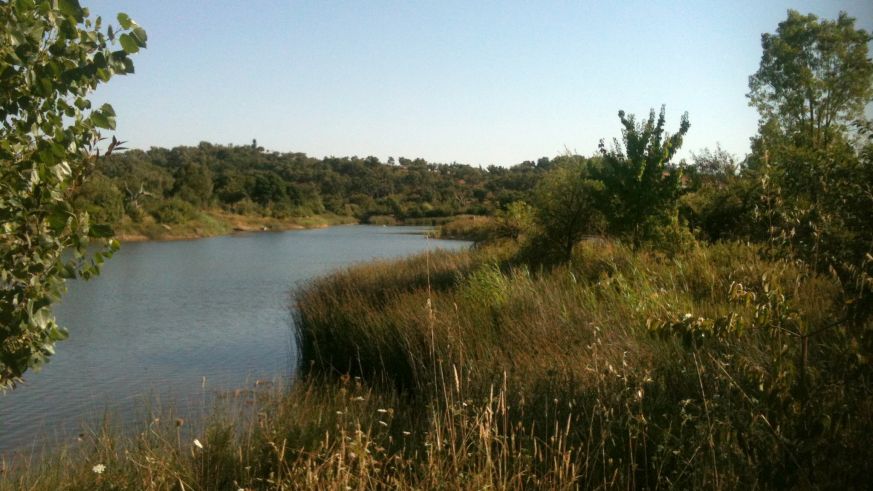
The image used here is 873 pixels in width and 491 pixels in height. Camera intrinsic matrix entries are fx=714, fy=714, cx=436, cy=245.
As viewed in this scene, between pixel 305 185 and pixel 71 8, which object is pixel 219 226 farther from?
pixel 71 8

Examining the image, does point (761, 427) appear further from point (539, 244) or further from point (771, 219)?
→ point (539, 244)

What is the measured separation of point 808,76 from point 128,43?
114ft

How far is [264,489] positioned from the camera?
16.5 ft

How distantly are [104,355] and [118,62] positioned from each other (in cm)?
1248

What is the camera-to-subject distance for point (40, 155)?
3424 millimetres

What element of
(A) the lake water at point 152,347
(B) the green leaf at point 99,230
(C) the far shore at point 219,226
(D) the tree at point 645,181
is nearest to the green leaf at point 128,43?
(B) the green leaf at point 99,230

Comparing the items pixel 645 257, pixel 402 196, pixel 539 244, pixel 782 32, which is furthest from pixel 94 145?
pixel 402 196

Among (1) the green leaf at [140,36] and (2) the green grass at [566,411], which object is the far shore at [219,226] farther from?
(1) the green leaf at [140,36]

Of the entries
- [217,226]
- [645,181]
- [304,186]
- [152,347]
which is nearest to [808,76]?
[645,181]

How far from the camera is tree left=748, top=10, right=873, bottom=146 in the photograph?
30000 millimetres

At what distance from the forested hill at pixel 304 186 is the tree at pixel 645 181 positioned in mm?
33252

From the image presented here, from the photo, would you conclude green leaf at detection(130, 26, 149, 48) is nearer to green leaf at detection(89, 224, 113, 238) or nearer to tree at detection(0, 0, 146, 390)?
tree at detection(0, 0, 146, 390)

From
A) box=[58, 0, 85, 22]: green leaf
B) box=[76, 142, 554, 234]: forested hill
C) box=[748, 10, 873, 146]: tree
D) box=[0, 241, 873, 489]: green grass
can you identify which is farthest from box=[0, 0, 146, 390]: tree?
box=[76, 142, 554, 234]: forested hill

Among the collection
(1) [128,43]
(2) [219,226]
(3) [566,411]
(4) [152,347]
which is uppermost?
(1) [128,43]
